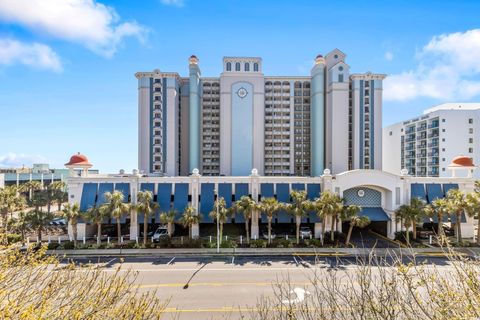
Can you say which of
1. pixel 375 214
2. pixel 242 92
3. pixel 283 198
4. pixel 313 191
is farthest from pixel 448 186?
pixel 242 92

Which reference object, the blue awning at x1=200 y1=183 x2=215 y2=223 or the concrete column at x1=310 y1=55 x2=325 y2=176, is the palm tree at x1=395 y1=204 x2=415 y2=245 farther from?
the concrete column at x1=310 y1=55 x2=325 y2=176

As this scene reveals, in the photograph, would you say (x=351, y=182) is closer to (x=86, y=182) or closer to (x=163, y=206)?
(x=163, y=206)

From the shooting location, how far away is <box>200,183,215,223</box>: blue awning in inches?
1378

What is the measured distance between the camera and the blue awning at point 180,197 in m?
35.4

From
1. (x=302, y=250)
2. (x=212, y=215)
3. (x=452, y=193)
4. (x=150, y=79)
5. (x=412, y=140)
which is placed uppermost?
(x=150, y=79)

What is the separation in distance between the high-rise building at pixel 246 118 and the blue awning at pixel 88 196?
68.0 feet

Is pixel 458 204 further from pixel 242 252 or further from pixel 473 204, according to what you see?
pixel 242 252

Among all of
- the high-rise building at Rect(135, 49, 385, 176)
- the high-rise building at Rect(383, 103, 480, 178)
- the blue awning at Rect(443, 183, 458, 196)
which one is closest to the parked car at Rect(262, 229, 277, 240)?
the high-rise building at Rect(135, 49, 385, 176)

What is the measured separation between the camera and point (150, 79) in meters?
58.0

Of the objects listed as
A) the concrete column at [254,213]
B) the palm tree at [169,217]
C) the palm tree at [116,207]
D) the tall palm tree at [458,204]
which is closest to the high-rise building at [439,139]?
the tall palm tree at [458,204]

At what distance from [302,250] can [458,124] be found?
231ft

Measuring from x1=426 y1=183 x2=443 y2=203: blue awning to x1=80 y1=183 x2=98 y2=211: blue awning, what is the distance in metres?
47.2

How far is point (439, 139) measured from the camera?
71.9 meters

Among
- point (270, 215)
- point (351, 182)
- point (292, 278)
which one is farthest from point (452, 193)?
point (292, 278)
